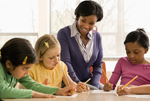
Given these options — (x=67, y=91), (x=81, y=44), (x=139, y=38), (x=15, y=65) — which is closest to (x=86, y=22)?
(x=81, y=44)

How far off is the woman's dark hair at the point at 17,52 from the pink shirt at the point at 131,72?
819mm

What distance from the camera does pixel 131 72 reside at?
181 cm

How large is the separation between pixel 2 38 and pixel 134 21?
6.59 feet

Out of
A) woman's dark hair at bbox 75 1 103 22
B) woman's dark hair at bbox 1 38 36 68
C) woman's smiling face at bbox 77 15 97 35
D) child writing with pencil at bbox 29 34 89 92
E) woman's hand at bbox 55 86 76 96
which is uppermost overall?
woman's dark hair at bbox 75 1 103 22

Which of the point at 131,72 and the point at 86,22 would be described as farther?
the point at 86,22

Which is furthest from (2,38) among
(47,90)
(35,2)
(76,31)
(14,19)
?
(47,90)

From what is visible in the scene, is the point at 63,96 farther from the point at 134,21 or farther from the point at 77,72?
the point at 134,21

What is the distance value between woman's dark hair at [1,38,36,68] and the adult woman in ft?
2.06

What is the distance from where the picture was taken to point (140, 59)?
183 cm

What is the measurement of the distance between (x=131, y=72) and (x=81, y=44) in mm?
505

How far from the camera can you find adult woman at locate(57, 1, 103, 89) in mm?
1946

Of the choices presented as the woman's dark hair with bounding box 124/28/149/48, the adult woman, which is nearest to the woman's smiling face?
the adult woman

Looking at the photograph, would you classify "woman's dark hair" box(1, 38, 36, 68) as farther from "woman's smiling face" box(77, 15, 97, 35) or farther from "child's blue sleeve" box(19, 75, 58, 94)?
"woman's smiling face" box(77, 15, 97, 35)

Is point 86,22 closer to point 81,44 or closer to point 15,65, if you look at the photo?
point 81,44
